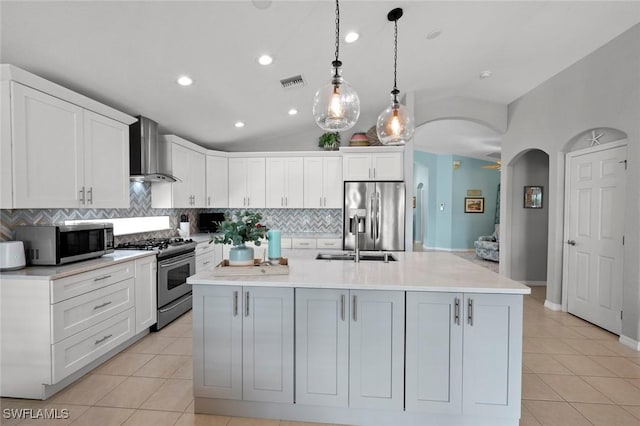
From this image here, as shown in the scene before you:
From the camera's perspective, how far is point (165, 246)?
352cm

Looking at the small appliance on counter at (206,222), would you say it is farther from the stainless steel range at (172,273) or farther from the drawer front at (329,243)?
the drawer front at (329,243)

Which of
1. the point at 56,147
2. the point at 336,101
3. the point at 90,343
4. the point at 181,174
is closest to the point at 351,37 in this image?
the point at 336,101

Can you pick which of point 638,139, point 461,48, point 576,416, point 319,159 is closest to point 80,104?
point 319,159

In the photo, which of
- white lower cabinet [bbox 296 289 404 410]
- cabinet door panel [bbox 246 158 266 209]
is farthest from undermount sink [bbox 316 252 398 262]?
cabinet door panel [bbox 246 158 266 209]

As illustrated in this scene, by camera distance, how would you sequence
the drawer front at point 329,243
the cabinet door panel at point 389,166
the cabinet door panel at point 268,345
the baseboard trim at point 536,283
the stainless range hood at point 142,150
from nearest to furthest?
the cabinet door panel at point 268,345 → the stainless range hood at point 142,150 → the cabinet door panel at point 389,166 → the drawer front at point 329,243 → the baseboard trim at point 536,283

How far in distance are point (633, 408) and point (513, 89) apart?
4.07m

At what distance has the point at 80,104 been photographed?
258 cm

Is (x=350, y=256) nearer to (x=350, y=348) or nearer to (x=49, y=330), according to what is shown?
(x=350, y=348)

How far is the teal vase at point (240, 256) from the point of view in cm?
207

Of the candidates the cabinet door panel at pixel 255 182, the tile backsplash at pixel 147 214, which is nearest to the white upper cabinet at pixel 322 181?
the tile backsplash at pixel 147 214

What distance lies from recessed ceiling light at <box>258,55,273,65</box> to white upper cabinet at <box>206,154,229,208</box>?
2.36m

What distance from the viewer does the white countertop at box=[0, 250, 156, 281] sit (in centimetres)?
207

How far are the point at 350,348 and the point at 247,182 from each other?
3.85 meters

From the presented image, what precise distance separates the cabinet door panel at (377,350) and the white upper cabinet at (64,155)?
2.47m
